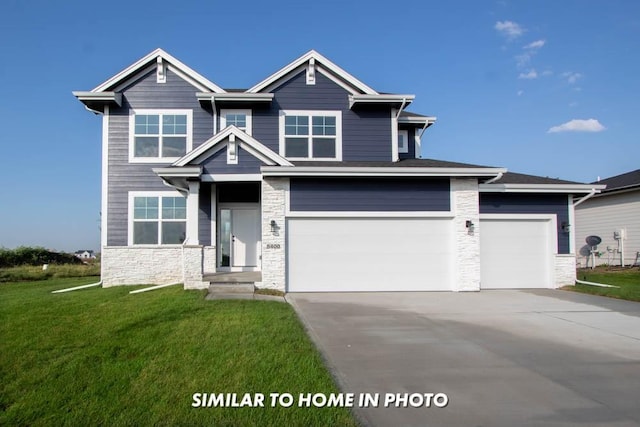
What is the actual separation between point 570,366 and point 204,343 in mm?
4891

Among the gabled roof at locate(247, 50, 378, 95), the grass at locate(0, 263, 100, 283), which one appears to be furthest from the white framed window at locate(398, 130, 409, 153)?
the grass at locate(0, 263, 100, 283)

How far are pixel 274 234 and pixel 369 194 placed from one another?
2.93 meters

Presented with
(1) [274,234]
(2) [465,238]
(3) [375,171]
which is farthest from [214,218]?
(2) [465,238]

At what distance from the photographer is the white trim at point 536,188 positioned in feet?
44.4

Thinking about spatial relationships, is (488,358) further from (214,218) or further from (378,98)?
(378,98)

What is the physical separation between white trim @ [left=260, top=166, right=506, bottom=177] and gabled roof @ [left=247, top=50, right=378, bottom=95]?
12.5 feet

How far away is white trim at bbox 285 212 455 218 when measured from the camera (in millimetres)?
12383

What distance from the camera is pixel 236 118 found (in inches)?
585

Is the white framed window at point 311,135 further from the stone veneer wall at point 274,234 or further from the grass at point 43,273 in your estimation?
the grass at point 43,273

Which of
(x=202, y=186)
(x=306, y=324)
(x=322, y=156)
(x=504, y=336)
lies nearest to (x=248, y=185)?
(x=202, y=186)

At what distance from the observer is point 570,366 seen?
561 centimetres

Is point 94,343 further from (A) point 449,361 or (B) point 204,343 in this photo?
(A) point 449,361

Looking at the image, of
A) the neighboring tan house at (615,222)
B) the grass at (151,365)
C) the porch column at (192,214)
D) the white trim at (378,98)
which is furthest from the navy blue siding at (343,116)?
the neighboring tan house at (615,222)

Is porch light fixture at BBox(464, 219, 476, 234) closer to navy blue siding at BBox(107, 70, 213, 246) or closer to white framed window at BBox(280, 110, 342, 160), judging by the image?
white framed window at BBox(280, 110, 342, 160)
